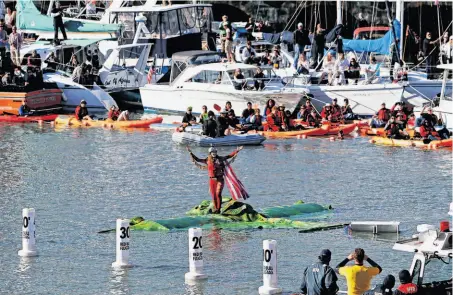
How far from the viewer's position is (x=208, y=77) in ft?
177

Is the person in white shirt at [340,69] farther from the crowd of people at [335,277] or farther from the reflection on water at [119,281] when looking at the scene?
the crowd of people at [335,277]

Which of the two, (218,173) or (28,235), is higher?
(218,173)

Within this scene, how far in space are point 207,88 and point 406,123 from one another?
9.13m

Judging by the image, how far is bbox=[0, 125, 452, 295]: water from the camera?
26672mm

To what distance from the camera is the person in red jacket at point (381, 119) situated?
48469 mm

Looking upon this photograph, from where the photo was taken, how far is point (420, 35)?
6625 centimetres

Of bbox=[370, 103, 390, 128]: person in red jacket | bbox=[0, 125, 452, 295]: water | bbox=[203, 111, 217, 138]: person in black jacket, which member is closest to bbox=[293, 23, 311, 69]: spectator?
bbox=[370, 103, 390, 128]: person in red jacket

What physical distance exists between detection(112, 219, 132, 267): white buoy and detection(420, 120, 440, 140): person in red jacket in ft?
67.1

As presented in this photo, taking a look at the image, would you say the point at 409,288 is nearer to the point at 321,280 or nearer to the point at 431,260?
the point at 431,260

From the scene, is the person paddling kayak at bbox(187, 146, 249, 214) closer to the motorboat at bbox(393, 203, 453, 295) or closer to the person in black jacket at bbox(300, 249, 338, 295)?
the person in black jacket at bbox(300, 249, 338, 295)

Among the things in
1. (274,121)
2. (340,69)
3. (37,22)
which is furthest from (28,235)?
(37,22)

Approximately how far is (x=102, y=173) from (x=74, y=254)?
1268cm

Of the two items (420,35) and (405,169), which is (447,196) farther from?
(420,35)

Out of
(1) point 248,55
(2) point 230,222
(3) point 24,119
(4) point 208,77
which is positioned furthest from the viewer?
(1) point 248,55
